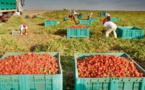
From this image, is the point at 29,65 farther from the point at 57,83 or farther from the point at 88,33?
the point at 88,33

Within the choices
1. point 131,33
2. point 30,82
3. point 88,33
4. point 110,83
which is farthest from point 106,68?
point 131,33

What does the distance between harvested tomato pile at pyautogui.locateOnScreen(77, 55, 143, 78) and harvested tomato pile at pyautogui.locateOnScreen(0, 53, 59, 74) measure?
2.64 feet

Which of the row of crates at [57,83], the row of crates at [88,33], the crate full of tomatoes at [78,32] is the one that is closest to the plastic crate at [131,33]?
the row of crates at [88,33]

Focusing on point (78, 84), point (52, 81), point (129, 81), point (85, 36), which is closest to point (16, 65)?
point (52, 81)

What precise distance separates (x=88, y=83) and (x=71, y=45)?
6.51 m

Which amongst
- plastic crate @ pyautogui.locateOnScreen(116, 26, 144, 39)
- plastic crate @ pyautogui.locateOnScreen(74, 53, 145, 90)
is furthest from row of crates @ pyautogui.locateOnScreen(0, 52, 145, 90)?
plastic crate @ pyautogui.locateOnScreen(116, 26, 144, 39)

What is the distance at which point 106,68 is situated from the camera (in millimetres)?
5461

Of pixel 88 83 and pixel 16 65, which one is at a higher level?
pixel 16 65

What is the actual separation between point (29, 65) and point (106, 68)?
2092 mm

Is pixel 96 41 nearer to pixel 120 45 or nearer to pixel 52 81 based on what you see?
pixel 120 45

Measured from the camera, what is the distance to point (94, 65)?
223 inches

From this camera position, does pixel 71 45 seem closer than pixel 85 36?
Yes

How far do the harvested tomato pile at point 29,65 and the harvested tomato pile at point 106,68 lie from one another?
2.64 feet

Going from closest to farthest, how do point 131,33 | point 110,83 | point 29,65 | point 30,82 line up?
point 110,83 < point 30,82 < point 29,65 < point 131,33
